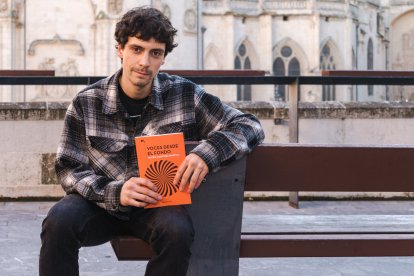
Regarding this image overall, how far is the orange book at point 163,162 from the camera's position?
330 cm

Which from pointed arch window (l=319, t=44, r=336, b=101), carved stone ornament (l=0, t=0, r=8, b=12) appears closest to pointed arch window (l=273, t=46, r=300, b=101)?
pointed arch window (l=319, t=44, r=336, b=101)

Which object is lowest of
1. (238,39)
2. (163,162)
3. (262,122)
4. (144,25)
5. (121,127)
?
(163,162)

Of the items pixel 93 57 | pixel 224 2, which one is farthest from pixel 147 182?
pixel 224 2

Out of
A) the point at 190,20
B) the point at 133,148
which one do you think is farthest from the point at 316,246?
the point at 190,20

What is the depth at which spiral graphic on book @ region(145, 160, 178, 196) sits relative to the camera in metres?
3.37

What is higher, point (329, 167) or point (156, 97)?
point (156, 97)

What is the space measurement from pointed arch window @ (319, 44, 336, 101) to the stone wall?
31.8 metres

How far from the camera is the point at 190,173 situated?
340cm

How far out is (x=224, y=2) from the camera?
4016 centimetres

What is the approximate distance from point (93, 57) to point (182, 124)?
17.8 metres

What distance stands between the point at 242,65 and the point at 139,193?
37923 mm

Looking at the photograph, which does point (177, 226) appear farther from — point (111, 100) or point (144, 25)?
point (144, 25)

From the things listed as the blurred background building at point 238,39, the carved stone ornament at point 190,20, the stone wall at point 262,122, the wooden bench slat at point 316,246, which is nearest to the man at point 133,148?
the wooden bench slat at point 316,246

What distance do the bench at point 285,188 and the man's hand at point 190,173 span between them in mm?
201
